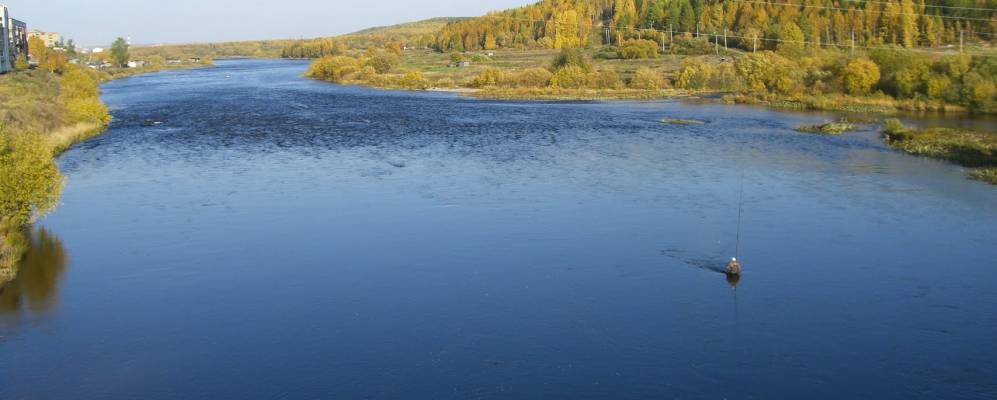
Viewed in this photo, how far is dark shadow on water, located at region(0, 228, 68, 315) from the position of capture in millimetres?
13953

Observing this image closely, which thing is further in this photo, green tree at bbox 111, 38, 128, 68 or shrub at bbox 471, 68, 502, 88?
green tree at bbox 111, 38, 128, 68

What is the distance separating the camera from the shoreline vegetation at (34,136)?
55.7ft

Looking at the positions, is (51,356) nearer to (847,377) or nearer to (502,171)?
(847,377)

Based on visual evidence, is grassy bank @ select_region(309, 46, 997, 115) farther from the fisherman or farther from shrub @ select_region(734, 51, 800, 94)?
the fisherman

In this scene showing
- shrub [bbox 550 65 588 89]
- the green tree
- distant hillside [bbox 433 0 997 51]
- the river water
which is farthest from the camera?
the green tree

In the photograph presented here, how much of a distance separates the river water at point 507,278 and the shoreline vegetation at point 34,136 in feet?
2.13

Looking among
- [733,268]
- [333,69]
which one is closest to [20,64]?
[333,69]

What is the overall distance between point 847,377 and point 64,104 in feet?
112

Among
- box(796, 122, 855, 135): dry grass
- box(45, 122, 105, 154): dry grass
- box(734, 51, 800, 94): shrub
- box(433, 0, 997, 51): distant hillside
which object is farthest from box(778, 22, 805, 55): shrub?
box(45, 122, 105, 154): dry grass

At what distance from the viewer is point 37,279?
15.3 metres

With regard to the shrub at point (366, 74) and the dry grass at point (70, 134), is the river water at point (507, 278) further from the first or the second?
the shrub at point (366, 74)

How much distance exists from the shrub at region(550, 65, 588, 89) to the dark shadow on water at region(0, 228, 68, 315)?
41928mm

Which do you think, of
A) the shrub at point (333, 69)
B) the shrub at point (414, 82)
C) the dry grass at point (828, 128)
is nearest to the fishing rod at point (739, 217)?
the dry grass at point (828, 128)

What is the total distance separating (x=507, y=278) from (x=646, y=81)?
43.3 m
